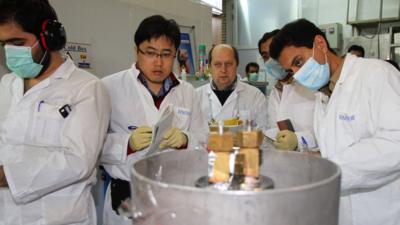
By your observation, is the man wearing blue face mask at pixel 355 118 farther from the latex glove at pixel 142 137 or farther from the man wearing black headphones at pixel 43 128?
the man wearing black headphones at pixel 43 128

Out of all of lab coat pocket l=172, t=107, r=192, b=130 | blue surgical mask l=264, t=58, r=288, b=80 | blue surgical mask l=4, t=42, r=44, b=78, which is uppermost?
blue surgical mask l=4, t=42, r=44, b=78

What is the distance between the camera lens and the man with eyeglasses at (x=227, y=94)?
2.24m

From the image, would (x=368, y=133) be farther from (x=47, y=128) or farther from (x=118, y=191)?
(x=47, y=128)

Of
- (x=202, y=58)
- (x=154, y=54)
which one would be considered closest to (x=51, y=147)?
(x=154, y=54)

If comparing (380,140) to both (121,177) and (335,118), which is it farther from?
(121,177)

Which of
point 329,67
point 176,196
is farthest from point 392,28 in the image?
point 176,196

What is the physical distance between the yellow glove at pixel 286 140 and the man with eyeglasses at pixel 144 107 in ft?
1.14

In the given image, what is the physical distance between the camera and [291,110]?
191 centimetres

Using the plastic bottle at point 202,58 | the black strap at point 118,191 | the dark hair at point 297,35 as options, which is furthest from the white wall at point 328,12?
the black strap at point 118,191

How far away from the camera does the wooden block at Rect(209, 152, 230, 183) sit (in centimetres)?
59

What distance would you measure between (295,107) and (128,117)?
0.94 m

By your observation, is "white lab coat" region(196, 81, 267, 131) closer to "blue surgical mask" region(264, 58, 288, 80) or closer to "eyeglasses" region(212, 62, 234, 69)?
"eyeglasses" region(212, 62, 234, 69)

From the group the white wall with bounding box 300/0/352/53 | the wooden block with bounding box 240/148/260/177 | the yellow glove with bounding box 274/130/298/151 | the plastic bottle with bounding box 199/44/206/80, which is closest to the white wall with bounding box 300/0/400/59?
the white wall with bounding box 300/0/352/53

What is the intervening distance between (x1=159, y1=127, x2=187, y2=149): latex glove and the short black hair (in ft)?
1.81
